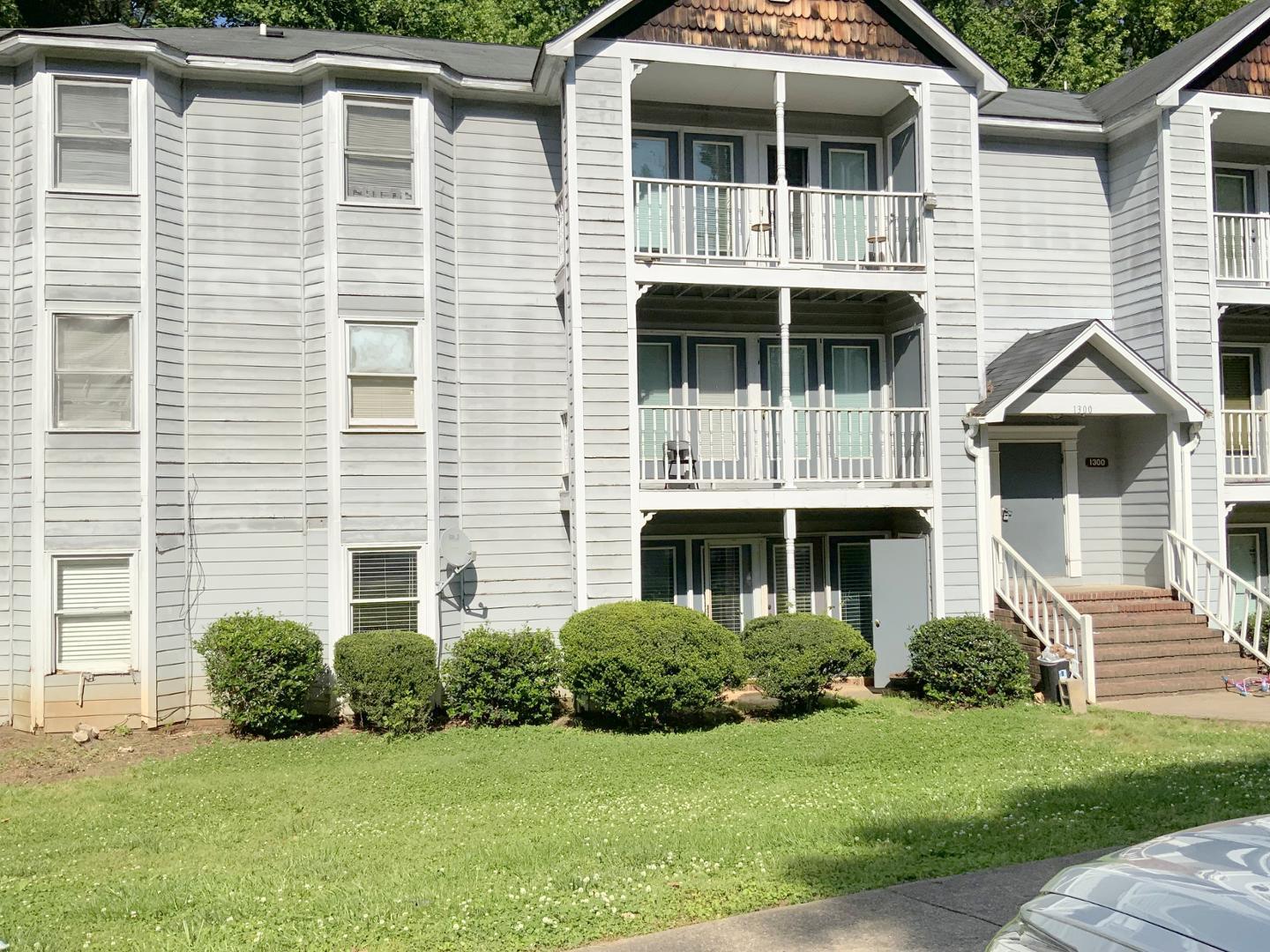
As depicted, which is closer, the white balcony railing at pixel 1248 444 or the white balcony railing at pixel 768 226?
the white balcony railing at pixel 768 226

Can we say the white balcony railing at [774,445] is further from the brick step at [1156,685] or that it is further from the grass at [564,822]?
the grass at [564,822]

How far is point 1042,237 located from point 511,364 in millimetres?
8577

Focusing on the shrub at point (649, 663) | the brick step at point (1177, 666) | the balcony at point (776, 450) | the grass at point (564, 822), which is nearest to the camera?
the grass at point (564, 822)

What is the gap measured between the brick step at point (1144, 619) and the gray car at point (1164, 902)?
1261cm

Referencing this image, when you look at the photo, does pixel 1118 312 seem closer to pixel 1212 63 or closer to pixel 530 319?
pixel 1212 63

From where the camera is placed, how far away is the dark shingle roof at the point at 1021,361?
15773 millimetres

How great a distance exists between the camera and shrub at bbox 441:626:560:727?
1391 cm

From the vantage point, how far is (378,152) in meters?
15.3

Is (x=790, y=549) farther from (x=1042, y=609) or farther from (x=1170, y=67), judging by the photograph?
(x=1170, y=67)

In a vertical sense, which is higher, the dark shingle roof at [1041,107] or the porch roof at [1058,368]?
the dark shingle roof at [1041,107]

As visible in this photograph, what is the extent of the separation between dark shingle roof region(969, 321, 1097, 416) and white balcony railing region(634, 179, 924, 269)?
1.97 m

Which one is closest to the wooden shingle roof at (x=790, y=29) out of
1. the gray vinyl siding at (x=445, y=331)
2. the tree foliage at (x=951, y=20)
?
the gray vinyl siding at (x=445, y=331)

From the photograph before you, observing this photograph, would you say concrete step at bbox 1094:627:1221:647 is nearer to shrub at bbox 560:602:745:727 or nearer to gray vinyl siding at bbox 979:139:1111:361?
gray vinyl siding at bbox 979:139:1111:361

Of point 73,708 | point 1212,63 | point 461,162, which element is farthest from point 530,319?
point 1212,63
